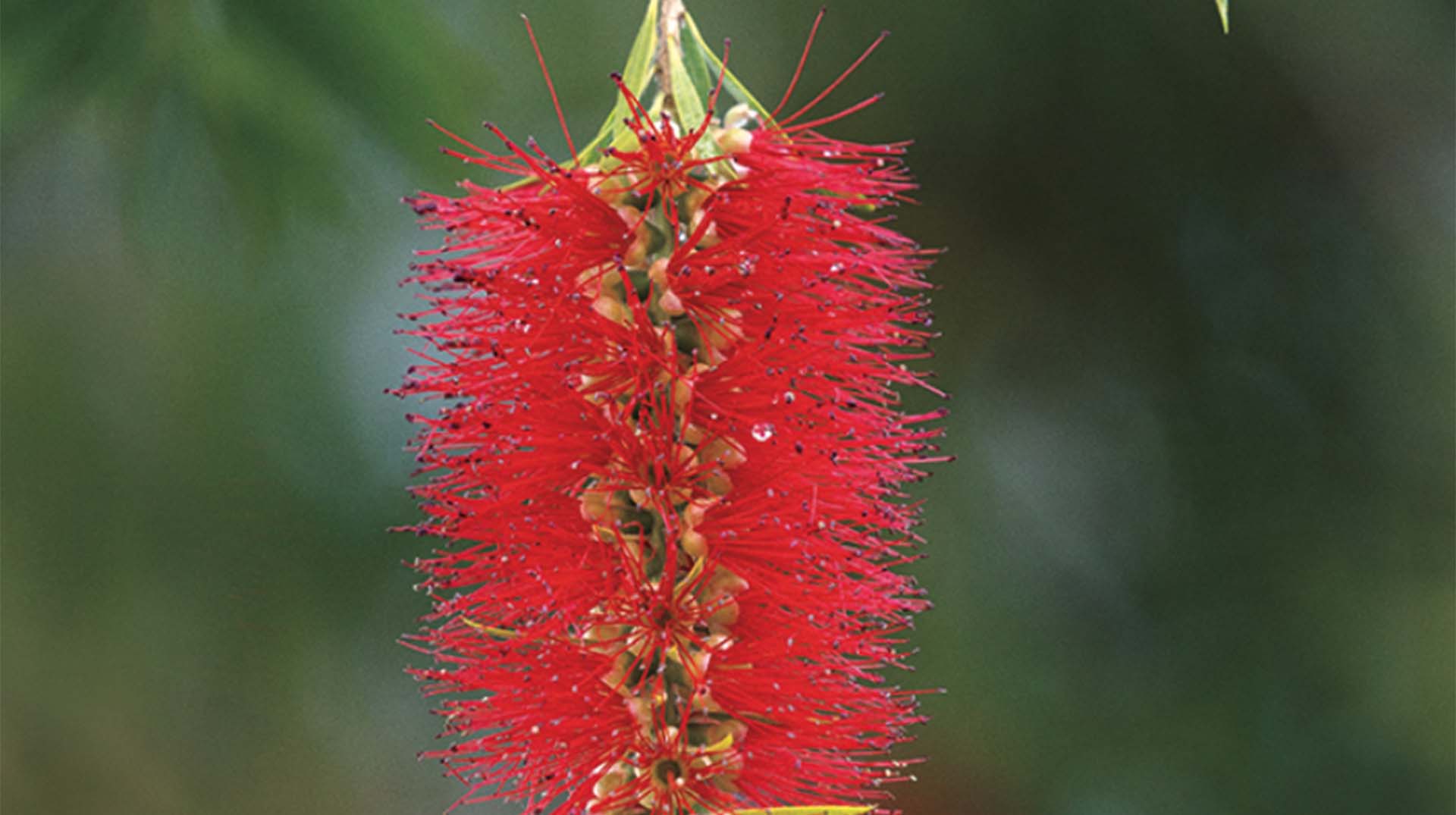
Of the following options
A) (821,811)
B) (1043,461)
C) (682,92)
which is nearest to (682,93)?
(682,92)

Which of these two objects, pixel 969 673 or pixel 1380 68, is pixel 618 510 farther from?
pixel 1380 68

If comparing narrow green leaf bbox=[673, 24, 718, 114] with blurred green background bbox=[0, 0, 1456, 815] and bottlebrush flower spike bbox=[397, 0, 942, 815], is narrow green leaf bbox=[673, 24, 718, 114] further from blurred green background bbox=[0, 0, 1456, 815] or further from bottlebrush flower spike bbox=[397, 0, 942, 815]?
blurred green background bbox=[0, 0, 1456, 815]

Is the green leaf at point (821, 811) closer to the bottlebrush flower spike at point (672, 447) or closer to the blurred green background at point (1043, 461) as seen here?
the bottlebrush flower spike at point (672, 447)

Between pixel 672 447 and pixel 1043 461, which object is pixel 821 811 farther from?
pixel 1043 461

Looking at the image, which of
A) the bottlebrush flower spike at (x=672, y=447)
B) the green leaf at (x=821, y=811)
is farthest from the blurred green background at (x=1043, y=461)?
the green leaf at (x=821, y=811)

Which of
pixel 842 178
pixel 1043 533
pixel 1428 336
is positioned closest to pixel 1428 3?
pixel 1428 336
